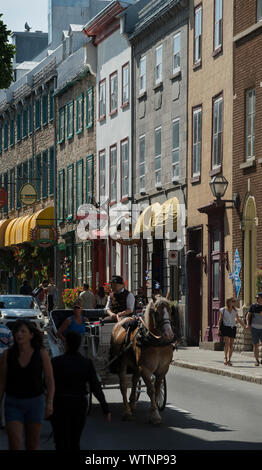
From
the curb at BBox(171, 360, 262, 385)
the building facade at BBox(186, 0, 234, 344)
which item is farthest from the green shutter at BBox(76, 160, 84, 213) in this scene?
the curb at BBox(171, 360, 262, 385)

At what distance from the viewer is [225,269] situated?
33.8m

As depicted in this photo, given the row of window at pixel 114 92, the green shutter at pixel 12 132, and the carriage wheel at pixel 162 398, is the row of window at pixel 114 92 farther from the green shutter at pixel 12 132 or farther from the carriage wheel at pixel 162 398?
the carriage wheel at pixel 162 398

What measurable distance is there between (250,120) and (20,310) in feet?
36.5

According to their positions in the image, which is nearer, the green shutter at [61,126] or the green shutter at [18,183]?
the green shutter at [61,126]

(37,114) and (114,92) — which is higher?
(37,114)

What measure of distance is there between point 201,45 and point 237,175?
18.7ft

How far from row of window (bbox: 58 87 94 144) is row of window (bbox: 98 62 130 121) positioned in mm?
1586

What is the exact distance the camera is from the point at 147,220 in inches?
1594

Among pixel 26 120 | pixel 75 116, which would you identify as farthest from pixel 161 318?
pixel 26 120

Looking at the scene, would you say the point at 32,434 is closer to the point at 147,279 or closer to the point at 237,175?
the point at 237,175

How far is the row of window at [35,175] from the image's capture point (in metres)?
59.9

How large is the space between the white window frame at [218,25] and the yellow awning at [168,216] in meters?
5.26

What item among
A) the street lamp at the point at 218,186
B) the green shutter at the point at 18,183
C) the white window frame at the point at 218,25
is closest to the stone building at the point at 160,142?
the white window frame at the point at 218,25

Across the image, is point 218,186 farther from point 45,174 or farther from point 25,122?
point 25,122
